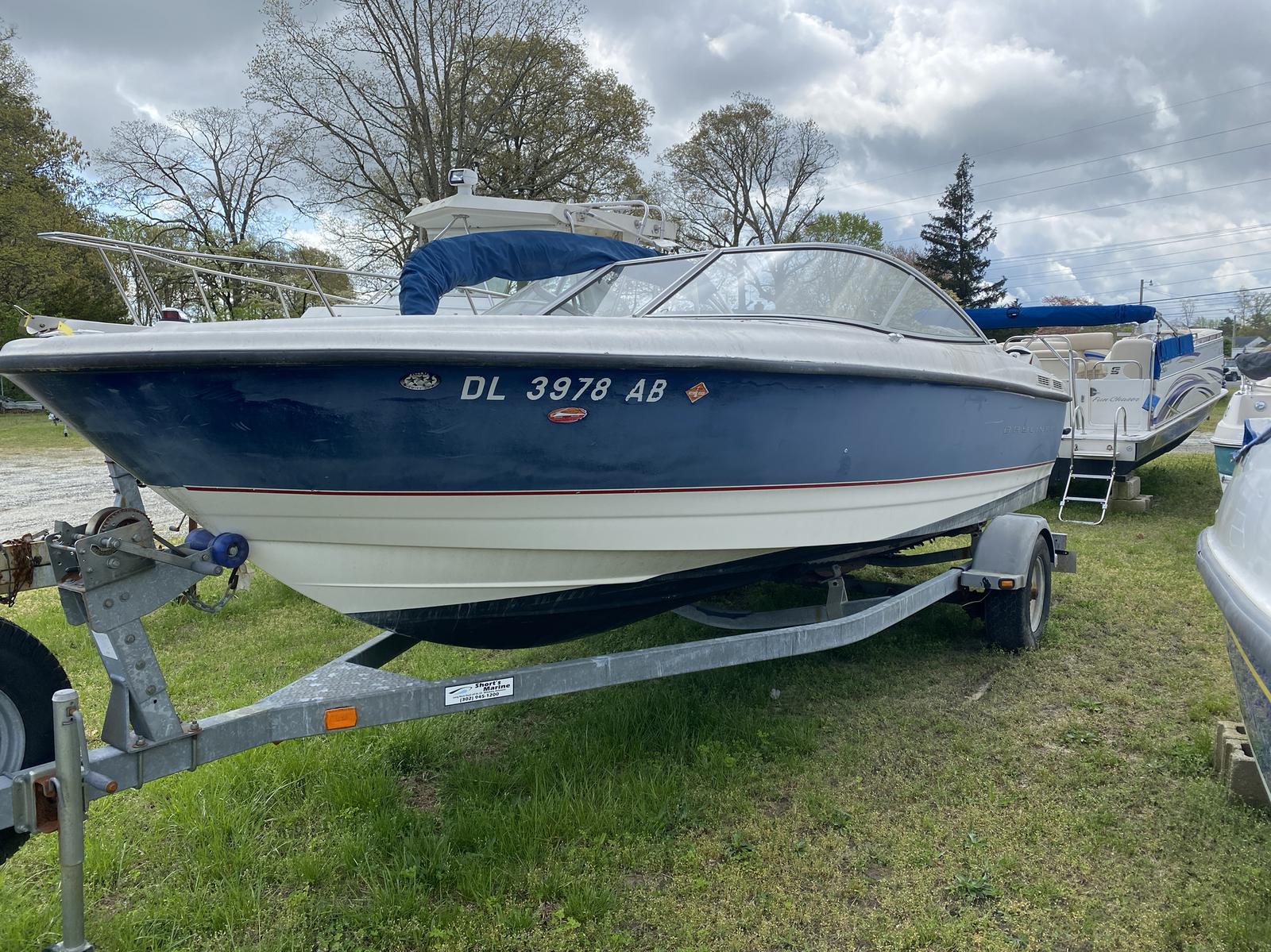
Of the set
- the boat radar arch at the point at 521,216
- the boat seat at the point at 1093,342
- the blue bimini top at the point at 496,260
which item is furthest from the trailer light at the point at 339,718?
the boat seat at the point at 1093,342

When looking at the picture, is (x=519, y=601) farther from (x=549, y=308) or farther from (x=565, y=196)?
(x=565, y=196)

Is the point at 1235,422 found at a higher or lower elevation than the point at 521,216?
lower

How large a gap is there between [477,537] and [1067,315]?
718 cm

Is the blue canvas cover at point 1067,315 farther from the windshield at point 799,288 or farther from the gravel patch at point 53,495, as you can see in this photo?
the gravel patch at point 53,495

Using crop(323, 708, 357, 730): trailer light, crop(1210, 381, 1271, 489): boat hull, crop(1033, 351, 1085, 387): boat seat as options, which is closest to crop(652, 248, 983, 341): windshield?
crop(323, 708, 357, 730): trailer light

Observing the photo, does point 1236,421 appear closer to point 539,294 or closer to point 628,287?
point 628,287

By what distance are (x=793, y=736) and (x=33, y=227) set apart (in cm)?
2766

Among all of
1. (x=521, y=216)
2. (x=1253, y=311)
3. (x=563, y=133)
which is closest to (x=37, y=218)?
(x=563, y=133)

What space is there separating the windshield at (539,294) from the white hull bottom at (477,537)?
158cm

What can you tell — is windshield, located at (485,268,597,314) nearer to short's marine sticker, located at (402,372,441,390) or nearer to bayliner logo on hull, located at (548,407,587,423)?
bayliner logo on hull, located at (548,407,587,423)

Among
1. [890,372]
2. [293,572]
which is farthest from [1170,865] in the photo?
[293,572]

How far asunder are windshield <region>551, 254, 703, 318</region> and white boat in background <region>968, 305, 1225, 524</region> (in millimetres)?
4730

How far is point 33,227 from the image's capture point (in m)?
22.8

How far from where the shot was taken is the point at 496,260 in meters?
3.71
